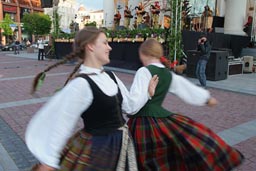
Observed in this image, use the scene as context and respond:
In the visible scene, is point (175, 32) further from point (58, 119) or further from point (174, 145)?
point (58, 119)

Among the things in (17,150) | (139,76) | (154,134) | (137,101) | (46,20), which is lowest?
(17,150)

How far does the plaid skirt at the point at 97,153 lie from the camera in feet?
6.08

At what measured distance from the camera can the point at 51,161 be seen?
5.51 feet

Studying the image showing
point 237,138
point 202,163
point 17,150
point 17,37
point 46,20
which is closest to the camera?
point 202,163

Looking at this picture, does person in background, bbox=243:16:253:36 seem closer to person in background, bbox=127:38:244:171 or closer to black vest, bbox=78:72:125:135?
person in background, bbox=127:38:244:171

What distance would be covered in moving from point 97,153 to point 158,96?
2.71ft

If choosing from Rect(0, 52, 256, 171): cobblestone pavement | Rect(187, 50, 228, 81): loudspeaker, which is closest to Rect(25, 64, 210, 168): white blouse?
Rect(0, 52, 256, 171): cobblestone pavement

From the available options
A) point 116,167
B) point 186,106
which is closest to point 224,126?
point 186,106

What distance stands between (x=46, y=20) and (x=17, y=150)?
2138 inches

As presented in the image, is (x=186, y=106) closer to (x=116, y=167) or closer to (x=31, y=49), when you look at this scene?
(x=116, y=167)

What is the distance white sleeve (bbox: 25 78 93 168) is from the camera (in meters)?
1.72

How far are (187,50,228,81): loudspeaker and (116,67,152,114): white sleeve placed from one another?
8.61 meters

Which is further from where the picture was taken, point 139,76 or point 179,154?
point 139,76

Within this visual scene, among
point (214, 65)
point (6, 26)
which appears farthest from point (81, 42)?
point (6, 26)
